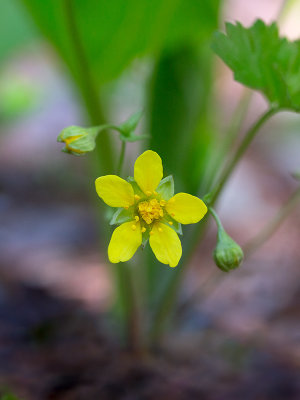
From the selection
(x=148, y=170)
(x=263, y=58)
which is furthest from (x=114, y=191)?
(x=263, y=58)

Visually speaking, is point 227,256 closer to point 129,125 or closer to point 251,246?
point 129,125

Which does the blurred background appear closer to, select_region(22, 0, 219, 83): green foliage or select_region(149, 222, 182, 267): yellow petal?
select_region(22, 0, 219, 83): green foliage

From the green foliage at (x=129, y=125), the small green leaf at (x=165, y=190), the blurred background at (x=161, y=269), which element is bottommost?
the blurred background at (x=161, y=269)

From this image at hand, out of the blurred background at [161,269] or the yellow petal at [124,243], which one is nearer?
the yellow petal at [124,243]

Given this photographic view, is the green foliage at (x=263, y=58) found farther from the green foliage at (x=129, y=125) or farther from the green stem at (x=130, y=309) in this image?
the green stem at (x=130, y=309)

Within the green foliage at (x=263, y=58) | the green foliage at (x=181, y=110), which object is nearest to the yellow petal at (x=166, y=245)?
the green foliage at (x=263, y=58)

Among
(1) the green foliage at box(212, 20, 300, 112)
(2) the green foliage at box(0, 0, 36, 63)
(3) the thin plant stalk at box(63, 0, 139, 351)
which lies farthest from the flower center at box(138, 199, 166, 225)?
(2) the green foliage at box(0, 0, 36, 63)

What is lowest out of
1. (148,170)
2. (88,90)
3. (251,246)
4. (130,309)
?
(130,309)
